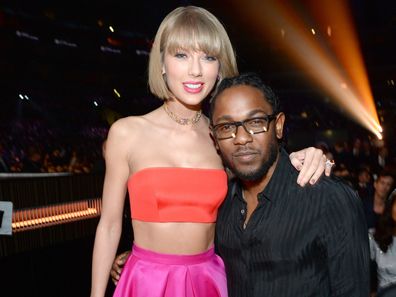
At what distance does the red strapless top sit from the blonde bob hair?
394mm

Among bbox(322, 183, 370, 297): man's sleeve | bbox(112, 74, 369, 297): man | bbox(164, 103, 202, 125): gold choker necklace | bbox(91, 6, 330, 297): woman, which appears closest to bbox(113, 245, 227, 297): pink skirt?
bbox(91, 6, 330, 297): woman

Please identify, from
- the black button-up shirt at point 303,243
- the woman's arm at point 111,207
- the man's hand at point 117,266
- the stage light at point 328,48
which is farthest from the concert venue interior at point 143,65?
the black button-up shirt at point 303,243

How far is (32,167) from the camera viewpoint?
751 centimetres

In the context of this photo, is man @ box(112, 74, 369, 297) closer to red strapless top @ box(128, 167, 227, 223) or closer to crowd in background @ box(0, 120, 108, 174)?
red strapless top @ box(128, 167, 227, 223)

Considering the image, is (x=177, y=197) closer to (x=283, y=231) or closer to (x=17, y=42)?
(x=283, y=231)

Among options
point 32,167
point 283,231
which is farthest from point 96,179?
point 32,167

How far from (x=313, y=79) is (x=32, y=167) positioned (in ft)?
36.5

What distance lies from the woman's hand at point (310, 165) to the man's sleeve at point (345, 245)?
9 cm

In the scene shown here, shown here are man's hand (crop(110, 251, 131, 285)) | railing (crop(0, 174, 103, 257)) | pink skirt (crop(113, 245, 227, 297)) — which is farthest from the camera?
railing (crop(0, 174, 103, 257))

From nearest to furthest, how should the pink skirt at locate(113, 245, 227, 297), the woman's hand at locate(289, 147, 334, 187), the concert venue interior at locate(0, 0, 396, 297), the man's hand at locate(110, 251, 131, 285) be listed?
the woman's hand at locate(289, 147, 334, 187)
the pink skirt at locate(113, 245, 227, 297)
the man's hand at locate(110, 251, 131, 285)
the concert venue interior at locate(0, 0, 396, 297)

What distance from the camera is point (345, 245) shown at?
1.17 m

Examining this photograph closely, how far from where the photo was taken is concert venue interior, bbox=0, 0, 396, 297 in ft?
44.6

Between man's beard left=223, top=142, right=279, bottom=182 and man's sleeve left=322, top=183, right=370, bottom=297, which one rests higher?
man's beard left=223, top=142, right=279, bottom=182

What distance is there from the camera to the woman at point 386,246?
10.8 feet
